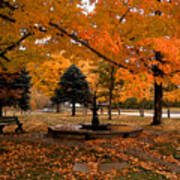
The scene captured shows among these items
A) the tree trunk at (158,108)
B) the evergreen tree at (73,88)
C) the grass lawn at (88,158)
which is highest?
the evergreen tree at (73,88)

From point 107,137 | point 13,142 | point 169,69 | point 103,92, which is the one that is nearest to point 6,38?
point 13,142

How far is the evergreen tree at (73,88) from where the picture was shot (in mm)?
22172

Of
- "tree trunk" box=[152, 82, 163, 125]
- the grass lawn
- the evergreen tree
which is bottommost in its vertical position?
the grass lawn

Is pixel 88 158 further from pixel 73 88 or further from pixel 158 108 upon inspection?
pixel 73 88

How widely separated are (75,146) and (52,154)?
0.93 metres

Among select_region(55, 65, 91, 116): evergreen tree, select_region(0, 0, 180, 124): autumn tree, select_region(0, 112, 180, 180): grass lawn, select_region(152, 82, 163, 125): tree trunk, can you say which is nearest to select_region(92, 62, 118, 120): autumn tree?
select_region(152, 82, 163, 125): tree trunk

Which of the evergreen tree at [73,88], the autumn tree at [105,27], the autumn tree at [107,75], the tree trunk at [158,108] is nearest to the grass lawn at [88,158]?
the autumn tree at [105,27]

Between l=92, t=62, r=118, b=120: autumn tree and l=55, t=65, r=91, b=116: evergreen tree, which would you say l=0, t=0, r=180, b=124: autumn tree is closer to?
l=92, t=62, r=118, b=120: autumn tree

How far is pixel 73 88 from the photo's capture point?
22453mm

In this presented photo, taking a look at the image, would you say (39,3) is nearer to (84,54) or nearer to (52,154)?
(84,54)

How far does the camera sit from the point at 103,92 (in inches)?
698

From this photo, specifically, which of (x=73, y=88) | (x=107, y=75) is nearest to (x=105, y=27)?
(x=107, y=75)

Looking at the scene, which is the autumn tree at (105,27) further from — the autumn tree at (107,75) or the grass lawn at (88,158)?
the autumn tree at (107,75)

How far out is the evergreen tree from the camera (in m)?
22.2
